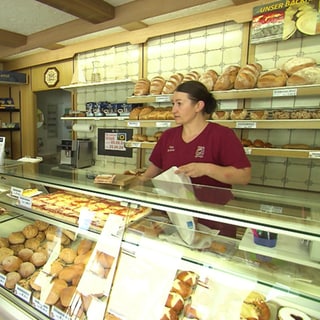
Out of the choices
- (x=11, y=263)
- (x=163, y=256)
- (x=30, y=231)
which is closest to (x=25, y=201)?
(x=30, y=231)

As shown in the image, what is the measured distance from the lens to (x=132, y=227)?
116cm

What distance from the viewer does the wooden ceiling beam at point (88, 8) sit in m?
2.16

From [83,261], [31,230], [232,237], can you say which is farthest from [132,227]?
[31,230]

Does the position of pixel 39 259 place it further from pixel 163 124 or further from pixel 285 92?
pixel 285 92

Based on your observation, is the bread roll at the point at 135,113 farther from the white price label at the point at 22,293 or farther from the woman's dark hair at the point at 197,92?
the white price label at the point at 22,293

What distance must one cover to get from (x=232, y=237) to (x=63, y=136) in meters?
3.78

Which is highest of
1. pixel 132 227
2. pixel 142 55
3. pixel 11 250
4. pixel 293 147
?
pixel 142 55

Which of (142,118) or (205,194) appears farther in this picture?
(142,118)

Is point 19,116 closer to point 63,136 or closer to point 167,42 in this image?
point 63,136

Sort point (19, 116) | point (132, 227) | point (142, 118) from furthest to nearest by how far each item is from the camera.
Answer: point (19, 116), point (142, 118), point (132, 227)

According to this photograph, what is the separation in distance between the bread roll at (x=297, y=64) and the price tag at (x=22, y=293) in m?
2.15

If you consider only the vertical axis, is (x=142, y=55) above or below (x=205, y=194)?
above

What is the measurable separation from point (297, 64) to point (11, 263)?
2.24m

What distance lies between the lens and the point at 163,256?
105 centimetres
